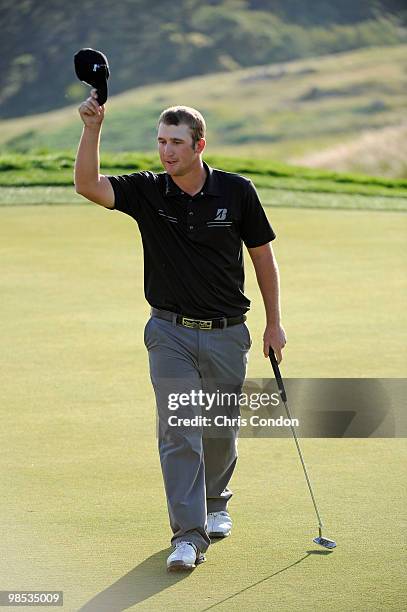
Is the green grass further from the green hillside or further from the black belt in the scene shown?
the green hillside

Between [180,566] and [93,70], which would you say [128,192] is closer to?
[93,70]

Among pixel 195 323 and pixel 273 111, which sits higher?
pixel 273 111

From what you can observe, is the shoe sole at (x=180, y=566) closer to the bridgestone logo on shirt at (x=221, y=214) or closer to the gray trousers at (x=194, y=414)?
the gray trousers at (x=194, y=414)

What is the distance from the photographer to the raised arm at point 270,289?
5.25 metres

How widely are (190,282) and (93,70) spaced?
0.86m

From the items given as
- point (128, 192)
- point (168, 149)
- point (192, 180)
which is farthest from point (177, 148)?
point (128, 192)

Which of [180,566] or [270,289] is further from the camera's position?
[270,289]

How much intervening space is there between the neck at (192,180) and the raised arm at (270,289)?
338 mm

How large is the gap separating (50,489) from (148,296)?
1092mm

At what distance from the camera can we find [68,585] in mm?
4527

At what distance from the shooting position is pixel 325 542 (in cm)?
500

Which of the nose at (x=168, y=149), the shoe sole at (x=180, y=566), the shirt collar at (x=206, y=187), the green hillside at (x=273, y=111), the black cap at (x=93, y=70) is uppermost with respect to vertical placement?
the green hillside at (x=273, y=111)

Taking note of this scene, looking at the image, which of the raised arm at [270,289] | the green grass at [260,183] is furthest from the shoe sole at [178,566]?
the green grass at [260,183]

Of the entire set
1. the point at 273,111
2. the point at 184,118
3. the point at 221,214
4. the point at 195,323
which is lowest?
the point at 195,323
